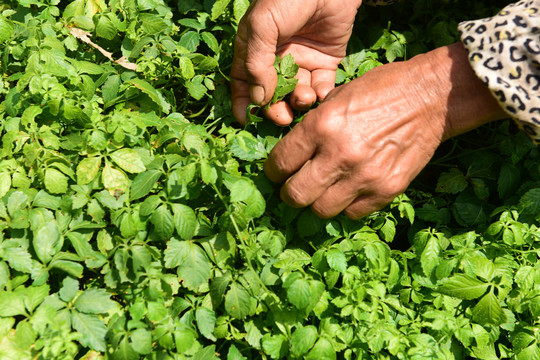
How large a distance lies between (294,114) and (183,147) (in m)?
0.71

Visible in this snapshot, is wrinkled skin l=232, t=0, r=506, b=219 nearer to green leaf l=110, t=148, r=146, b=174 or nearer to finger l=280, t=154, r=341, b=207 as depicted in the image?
finger l=280, t=154, r=341, b=207

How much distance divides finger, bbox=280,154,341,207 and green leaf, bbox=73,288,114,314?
2.88 ft

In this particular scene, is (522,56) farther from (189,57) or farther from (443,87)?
(189,57)

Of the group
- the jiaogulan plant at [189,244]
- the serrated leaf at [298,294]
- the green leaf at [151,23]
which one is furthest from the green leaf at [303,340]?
the green leaf at [151,23]

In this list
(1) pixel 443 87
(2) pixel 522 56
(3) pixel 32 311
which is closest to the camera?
(3) pixel 32 311

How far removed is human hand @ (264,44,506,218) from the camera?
87.8 inches

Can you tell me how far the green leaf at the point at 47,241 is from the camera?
2.06m

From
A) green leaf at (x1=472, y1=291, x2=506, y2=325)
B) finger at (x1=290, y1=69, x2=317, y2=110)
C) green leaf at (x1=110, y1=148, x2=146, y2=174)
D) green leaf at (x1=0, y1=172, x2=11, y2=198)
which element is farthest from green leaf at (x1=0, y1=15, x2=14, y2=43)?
green leaf at (x1=472, y1=291, x2=506, y2=325)

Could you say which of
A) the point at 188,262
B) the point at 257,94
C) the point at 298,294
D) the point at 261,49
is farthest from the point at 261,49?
the point at 298,294

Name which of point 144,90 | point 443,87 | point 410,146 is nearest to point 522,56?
point 443,87

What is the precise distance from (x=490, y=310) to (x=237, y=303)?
1062 millimetres

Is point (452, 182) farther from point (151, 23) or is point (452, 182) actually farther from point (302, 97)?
point (151, 23)

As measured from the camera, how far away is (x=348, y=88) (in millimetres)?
2348

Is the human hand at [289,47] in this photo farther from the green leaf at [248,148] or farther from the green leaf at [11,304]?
the green leaf at [11,304]
